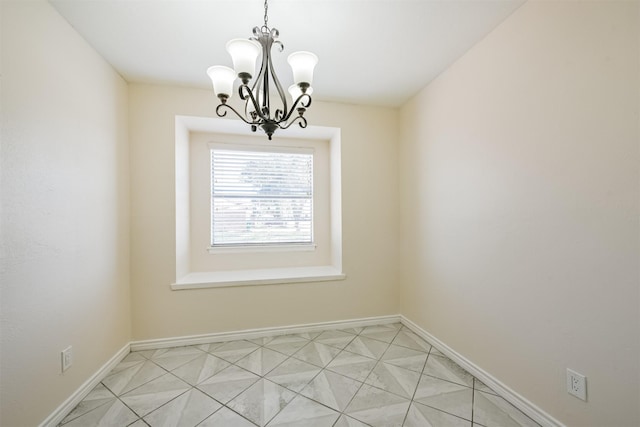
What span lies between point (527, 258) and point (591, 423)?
81 cm

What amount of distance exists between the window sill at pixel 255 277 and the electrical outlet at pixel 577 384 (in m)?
1.83

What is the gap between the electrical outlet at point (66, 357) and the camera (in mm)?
1611

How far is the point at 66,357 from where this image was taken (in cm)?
163

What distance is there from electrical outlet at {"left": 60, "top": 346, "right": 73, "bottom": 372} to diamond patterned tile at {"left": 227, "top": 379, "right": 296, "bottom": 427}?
1.01m

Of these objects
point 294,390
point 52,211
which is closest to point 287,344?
point 294,390

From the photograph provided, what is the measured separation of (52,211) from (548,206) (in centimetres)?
282

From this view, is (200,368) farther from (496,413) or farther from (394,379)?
(496,413)

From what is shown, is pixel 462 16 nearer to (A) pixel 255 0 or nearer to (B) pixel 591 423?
(A) pixel 255 0

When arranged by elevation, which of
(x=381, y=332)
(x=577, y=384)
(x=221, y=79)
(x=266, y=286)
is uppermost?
(x=221, y=79)

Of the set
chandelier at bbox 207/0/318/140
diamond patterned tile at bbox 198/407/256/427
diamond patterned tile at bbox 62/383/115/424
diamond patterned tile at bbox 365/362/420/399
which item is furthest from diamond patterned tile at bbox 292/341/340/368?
chandelier at bbox 207/0/318/140

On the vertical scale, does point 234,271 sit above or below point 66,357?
above

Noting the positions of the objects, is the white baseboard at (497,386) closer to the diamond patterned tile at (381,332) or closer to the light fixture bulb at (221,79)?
the diamond patterned tile at (381,332)

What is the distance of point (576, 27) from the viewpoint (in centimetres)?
134

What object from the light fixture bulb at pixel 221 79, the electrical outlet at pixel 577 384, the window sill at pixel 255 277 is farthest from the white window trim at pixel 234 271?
the electrical outlet at pixel 577 384
